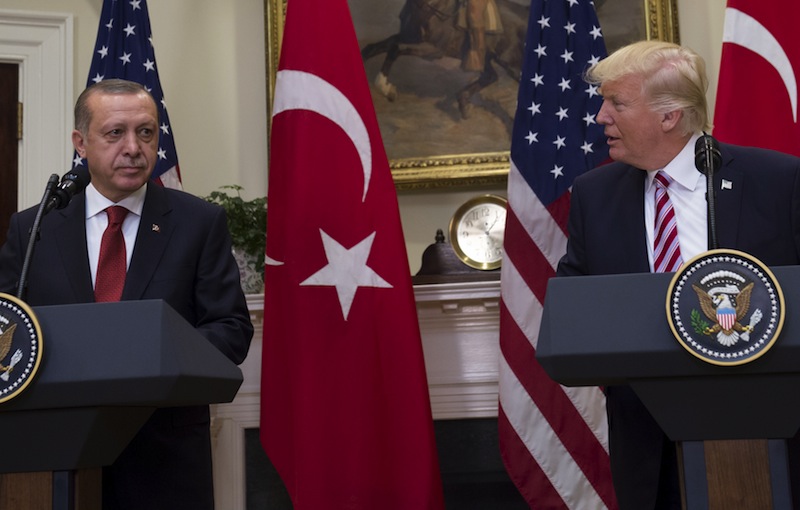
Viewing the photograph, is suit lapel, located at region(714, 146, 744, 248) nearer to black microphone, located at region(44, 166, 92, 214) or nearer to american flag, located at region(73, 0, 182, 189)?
black microphone, located at region(44, 166, 92, 214)

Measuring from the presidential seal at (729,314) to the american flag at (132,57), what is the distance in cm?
293

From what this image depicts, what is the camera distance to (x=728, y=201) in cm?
216

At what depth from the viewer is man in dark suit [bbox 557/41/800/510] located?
210 cm

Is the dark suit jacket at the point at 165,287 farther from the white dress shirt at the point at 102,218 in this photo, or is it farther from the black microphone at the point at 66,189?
the black microphone at the point at 66,189

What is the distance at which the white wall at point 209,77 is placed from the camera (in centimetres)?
480

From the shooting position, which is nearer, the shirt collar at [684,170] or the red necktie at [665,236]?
the red necktie at [665,236]

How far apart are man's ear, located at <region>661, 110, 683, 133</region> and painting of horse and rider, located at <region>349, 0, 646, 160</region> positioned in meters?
2.20

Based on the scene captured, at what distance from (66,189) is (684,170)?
139 centimetres

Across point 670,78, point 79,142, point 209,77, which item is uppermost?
point 209,77

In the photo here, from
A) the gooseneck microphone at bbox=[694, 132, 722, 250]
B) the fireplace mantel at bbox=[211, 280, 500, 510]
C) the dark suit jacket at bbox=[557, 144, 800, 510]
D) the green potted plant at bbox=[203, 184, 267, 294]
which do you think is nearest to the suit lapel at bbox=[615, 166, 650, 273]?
the dark suit jacket at bbox=[557, 144, 800, 510]

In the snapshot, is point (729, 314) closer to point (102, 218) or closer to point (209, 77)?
point (102, 218)

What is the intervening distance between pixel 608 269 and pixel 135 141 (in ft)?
3.98

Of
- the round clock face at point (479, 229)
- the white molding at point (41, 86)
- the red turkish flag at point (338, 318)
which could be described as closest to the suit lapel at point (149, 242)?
the red turkish flag at point (338, 318)

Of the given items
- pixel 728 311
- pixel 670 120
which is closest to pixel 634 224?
pixel 670 120
